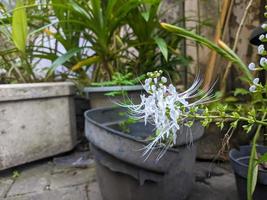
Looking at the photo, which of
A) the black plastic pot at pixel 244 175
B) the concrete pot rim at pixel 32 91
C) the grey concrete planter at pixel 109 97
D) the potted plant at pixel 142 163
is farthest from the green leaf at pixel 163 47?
the concrete pot rim at pixel 32 91

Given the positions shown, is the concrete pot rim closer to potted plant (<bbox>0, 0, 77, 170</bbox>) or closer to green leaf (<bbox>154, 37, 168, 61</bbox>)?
potted plant (<bbox>0, 0, 77, 170</bbox>)

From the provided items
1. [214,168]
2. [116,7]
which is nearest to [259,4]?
[116,7]

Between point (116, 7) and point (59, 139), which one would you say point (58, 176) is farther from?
point (116, 7)

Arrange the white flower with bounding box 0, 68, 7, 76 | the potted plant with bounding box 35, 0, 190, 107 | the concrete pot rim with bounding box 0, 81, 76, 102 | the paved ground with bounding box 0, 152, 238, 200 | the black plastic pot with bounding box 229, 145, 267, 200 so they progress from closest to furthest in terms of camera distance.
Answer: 1. the black plastic pot with bounding box 229, 145, 267, 200
2. the paved ground with bounding box 0, 152, 238, 200
3. the potted plant with bounding box 35, 0, 190, 107
4. the concrete pot rim with bounding box 0, 81, 76, 102
5. the white flower with bounding box 0, 68, 7, 76

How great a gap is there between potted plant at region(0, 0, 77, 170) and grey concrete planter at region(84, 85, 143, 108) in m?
0.26

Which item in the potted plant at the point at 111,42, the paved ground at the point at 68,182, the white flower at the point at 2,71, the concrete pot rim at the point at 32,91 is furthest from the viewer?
the white flower at the point at 2,71

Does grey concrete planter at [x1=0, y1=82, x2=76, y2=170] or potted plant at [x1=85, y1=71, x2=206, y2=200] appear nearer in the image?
potted plant at [x1=85, y1=71, x2=206, y2=200]

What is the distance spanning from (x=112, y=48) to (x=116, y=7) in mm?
238

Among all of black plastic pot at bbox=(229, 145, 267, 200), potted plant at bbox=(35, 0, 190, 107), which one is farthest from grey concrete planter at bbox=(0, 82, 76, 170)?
black plastic pot at bbox=(229, 145, 267, 200)

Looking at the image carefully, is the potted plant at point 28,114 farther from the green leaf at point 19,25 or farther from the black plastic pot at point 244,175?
the black plastic pot at point 244,175

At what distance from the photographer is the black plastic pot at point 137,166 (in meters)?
0.85

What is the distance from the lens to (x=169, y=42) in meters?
1.62

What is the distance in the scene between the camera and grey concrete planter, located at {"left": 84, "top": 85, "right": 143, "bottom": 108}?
1242mm

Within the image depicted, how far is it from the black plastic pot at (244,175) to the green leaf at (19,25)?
1007 millimetres
